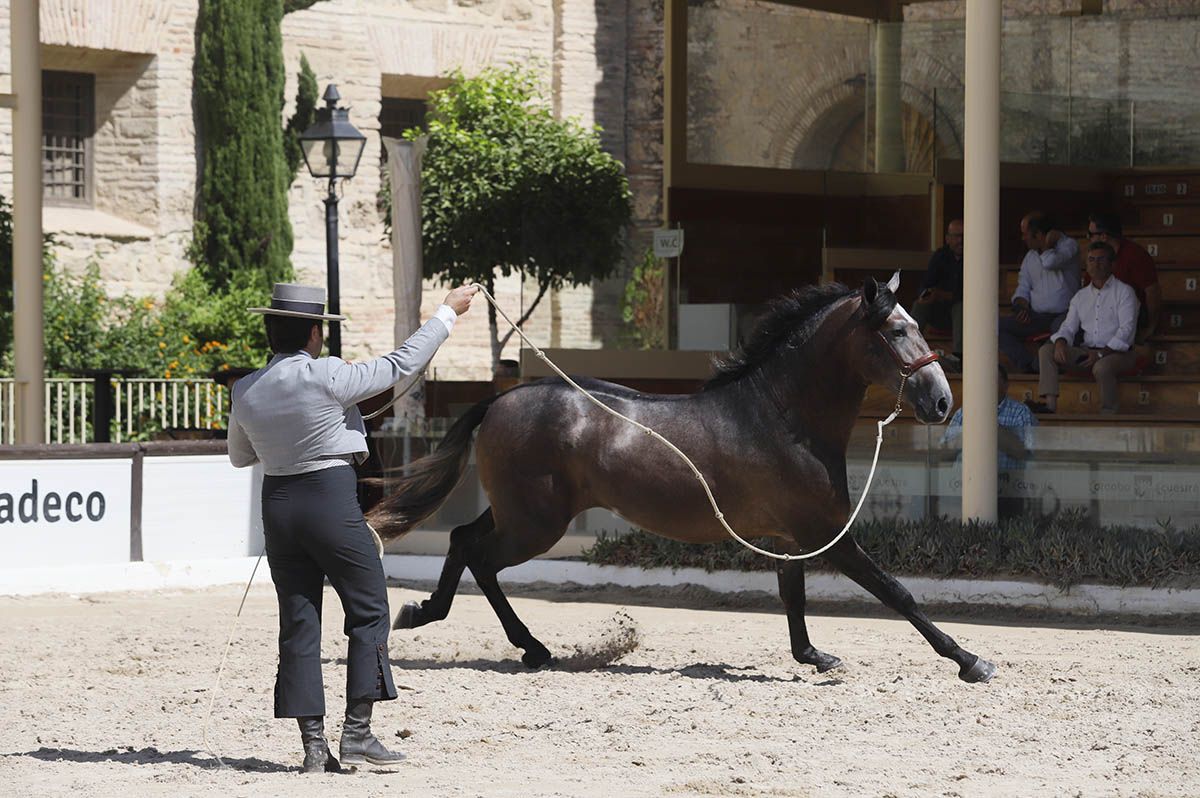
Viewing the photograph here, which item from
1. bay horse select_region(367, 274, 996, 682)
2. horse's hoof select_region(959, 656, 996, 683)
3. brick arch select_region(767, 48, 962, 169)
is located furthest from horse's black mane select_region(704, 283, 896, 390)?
brick arch select_region(767, 48, 962, 169)

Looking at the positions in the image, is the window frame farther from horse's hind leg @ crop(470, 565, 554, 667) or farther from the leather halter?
the leather halter

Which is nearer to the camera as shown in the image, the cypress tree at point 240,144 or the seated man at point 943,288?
the seated man at point 943,288

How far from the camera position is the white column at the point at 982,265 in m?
11.7

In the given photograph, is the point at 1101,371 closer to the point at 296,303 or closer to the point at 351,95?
the point at 296,303

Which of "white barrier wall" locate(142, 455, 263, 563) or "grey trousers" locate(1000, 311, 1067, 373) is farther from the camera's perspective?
"grey trousers" locate(1000, 311, 1067, 373)

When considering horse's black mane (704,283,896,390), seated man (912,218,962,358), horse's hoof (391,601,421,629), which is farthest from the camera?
seated man (912,218,962,358)

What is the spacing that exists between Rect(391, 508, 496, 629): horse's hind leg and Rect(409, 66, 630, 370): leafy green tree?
12595mm

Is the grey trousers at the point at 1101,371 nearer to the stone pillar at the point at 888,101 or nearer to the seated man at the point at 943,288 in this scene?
the seated man at the point at 943,288

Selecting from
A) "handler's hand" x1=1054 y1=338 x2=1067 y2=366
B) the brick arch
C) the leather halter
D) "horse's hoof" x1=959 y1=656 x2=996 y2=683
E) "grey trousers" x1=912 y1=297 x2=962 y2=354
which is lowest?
"horse's hoof" x1=959 y1=656 x2=996 y2=683

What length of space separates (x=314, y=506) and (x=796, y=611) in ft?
10.8

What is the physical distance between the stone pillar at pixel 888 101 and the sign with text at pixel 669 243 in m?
2.63

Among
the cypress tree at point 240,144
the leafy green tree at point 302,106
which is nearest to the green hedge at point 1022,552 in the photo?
the cypress tree at point 240,144

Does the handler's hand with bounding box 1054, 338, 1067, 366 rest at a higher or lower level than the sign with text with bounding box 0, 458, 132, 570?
higher

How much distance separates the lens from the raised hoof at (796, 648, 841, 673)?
8.92 meters
